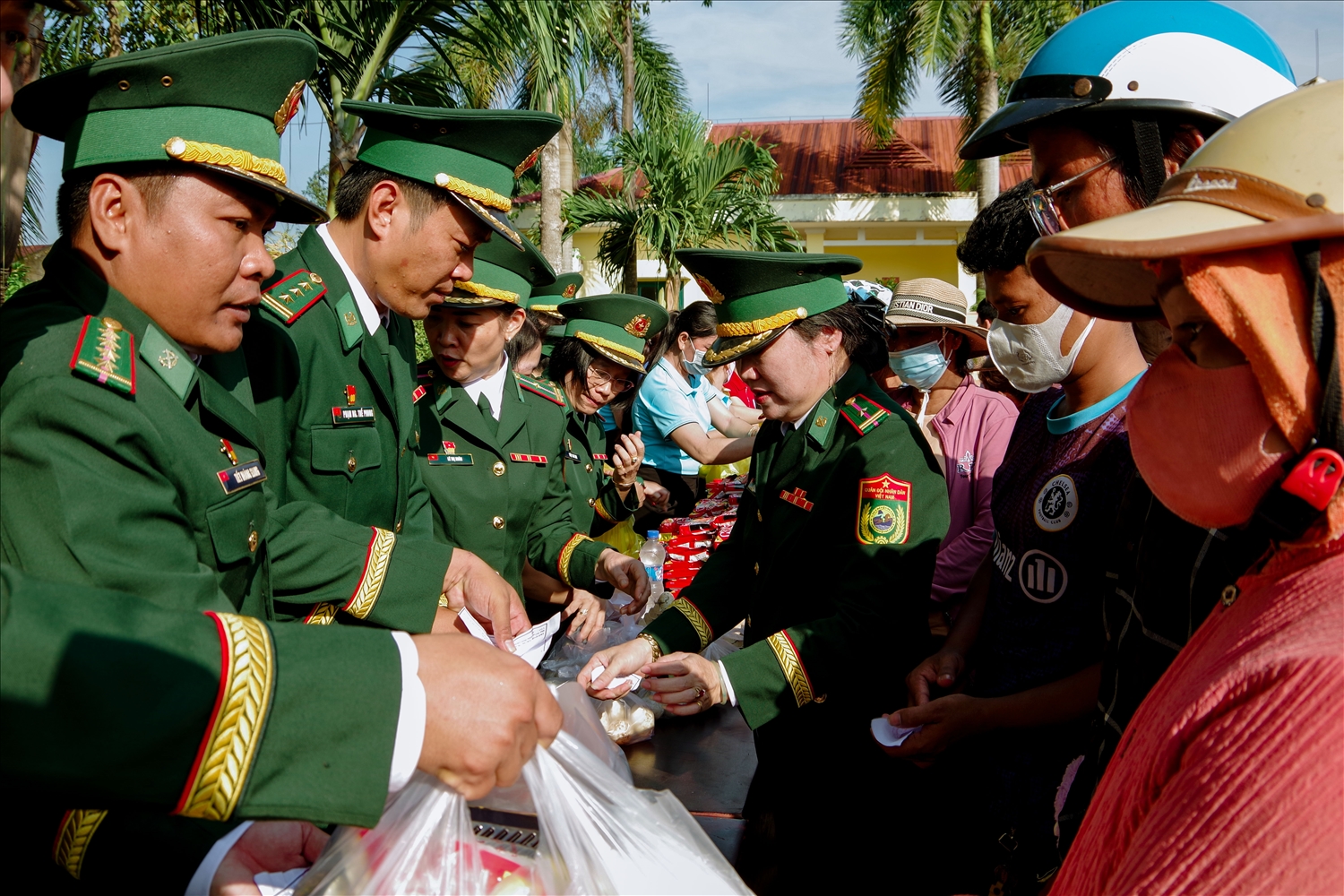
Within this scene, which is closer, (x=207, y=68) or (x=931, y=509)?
(x=207, y=68)

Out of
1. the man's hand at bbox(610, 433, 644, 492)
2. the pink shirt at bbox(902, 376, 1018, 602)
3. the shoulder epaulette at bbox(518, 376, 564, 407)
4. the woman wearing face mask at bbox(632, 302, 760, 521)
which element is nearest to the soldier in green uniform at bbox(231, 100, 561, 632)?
the shoulder epaulette at bbox(518, 376, 564, 407)

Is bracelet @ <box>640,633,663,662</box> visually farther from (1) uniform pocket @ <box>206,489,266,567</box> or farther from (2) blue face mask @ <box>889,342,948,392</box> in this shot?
(2) blue face mask @ <box>889,342,948,392</box>

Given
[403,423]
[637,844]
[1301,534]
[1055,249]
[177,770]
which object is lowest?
[637,844]

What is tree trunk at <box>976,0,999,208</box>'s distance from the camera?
1537 centimetres

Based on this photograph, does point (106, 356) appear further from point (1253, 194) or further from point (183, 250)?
point (1253, 194)

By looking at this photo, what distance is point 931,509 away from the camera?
7.97 ft

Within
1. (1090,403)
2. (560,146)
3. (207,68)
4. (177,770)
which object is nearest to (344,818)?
(177,770)

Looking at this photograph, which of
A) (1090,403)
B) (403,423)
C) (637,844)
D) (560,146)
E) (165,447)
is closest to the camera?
(637,844)

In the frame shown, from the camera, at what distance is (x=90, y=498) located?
134 centimetres

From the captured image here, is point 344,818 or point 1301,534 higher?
point 1301,534

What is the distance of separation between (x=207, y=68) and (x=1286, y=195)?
185 centimetres

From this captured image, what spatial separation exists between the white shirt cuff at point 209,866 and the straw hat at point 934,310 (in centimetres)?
367

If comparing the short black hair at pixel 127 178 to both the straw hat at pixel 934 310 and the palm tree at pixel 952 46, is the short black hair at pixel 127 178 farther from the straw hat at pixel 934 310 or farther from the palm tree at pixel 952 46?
the palm tree at pixel 952 46

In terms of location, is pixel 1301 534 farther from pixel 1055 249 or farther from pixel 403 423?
pixel 403 423
